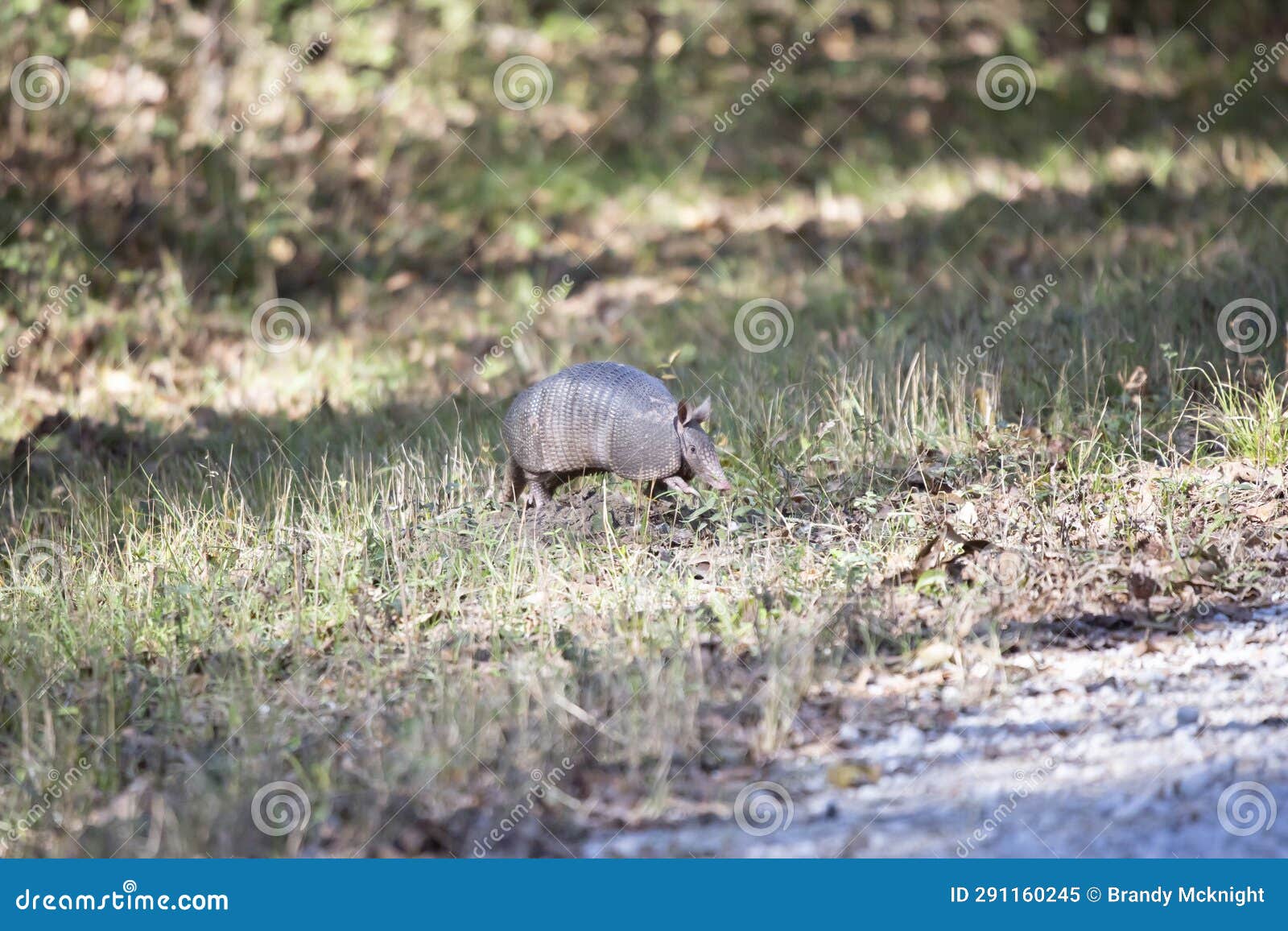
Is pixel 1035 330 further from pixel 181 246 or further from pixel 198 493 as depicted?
pixel 181 246

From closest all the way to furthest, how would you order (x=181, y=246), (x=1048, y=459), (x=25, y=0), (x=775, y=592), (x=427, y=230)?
(x=775, y=592), (x=1048, y=459), (x=25, y=0), (x=181, y=246), (x=427, y=230)

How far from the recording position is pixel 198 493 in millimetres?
6520

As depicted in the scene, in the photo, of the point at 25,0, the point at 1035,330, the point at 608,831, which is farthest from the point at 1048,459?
the point at 25,0

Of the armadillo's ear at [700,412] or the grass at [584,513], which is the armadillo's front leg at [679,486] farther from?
the armadillo's ear at [700,412]

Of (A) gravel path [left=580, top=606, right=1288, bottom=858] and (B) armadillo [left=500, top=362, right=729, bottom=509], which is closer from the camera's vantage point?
(A) gravel path [left=580, top=606, right=1288, bottom=858]

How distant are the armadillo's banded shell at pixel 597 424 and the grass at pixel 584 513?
0.24m

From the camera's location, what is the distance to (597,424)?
16.7 ft

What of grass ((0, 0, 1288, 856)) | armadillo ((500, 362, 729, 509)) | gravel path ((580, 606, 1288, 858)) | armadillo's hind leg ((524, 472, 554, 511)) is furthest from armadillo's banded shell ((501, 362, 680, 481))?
gravel path ((580, 606, 1288, 858))

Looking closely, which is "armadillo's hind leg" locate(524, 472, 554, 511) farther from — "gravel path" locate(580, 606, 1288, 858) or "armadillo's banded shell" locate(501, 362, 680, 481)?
"gravel path" locate(580, 606, 1288, 858)

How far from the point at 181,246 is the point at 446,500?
5035 millimetres

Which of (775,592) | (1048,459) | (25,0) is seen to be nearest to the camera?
(775,592)

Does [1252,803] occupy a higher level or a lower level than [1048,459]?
lower

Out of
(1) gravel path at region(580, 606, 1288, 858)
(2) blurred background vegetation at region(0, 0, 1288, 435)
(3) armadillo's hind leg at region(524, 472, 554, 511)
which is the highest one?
(2) blurred background vegetation at region(0, 0, 1288, 435)

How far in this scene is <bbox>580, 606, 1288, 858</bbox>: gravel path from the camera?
3.13 meters
